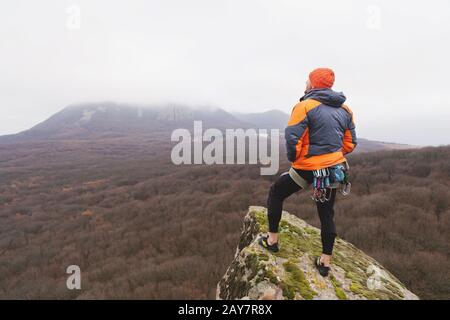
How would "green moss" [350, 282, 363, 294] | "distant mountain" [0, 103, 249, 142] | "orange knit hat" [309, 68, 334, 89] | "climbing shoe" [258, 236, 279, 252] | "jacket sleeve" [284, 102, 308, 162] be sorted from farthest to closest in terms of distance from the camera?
"distant mountain" [0, 103, 249, 142]
"climbing shoe" [258, 236, 279, 252]
"green moss" [350, 282, 363, 294]
"orange knit hat" [309, 68, 334, 89]
"jacket sleeve" [284, 102, 308, 162]

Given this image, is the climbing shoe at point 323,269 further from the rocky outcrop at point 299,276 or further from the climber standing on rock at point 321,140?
the climber standing on rock at point 321,140

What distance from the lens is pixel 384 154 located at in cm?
1811

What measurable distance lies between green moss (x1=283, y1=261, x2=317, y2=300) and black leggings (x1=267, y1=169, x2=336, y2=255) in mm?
441

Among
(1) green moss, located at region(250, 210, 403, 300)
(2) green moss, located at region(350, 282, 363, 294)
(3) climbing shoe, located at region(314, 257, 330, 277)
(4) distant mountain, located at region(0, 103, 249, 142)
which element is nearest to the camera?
(1) green moss, located at region(250, 210, 403, 300)

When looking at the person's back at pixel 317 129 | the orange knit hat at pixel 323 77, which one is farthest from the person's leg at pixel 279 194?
the orange knit hat at pixel 323 77

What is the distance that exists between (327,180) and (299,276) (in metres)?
1.28

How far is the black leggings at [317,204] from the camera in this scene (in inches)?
137

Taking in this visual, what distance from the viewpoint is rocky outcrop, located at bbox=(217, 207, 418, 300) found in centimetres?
338

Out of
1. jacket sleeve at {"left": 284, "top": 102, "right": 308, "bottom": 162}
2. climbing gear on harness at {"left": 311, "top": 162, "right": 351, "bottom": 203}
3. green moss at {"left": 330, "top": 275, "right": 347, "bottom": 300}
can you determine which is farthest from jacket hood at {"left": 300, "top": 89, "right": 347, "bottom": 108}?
green moss at {"left": 330, "top": 275, "right": 347, "bottom": 300}

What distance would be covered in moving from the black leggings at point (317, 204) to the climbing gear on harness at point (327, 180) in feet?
0.32

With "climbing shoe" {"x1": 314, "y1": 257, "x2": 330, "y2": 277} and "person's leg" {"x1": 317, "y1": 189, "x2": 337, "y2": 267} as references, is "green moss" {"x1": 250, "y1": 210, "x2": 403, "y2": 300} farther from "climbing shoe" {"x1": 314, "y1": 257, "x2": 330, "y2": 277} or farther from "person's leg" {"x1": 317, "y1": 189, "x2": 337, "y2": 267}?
"person's leg" {"x1": 317, "y1": 189, "x2": 337, "y2": 267}
